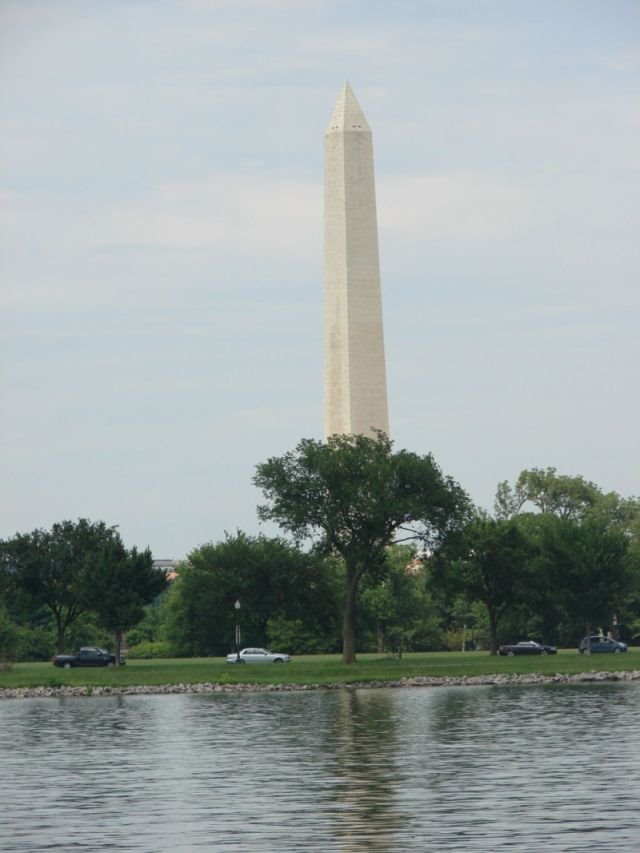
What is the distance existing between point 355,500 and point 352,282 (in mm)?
40955

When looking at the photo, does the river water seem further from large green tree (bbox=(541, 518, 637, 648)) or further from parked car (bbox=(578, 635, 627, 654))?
parked car (bbox=(578, 635, 627, 654))

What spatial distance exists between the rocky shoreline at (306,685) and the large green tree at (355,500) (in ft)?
35.6

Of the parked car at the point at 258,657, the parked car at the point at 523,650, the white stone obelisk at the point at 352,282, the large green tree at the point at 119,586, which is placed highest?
the white stone obelisk at the point at 352,282

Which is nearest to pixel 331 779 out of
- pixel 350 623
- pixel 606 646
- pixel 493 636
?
pixel 350 623

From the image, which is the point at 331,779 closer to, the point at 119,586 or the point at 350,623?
the point at 350,623

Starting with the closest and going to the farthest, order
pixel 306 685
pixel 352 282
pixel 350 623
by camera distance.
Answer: pixel 306 685 < pixel 350 623 < pixel 352 282

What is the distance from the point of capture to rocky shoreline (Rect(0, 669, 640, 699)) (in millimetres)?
71750

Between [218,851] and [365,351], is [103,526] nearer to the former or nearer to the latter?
[365,351]

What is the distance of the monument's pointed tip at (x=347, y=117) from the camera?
123 metres

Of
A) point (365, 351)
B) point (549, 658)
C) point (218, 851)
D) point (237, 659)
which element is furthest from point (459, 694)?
point (365, 351)

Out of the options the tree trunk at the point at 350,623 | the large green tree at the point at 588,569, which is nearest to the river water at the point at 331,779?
the tree trunk at the point at 350,623

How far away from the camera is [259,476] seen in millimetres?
86938

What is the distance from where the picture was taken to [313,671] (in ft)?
253

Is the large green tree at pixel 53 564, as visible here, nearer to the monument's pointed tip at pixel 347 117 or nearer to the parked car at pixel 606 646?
the parked car at pixel 606 646
